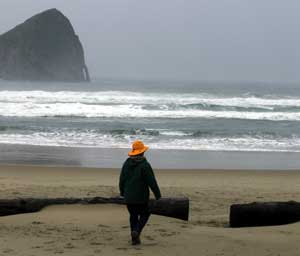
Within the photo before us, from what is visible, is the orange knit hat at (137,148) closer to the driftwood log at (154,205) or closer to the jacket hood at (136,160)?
the jacket hood at (136,160)

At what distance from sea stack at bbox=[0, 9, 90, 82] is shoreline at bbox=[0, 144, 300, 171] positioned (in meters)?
89.6

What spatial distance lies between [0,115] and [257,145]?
14.5 metres

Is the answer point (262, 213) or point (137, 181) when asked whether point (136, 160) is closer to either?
point (137, 181)

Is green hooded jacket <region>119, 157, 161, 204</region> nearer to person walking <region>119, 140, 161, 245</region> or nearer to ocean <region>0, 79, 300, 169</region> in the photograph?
person walking <region>119, 140, 161, 245</region>

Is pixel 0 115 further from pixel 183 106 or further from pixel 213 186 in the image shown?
pixel 213 186

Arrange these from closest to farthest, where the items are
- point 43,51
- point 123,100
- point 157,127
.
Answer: point 157,127
point 123,100
point 43,51

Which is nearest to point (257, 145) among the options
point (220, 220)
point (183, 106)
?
point (220, 220)

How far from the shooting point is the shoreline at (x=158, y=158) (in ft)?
47.6

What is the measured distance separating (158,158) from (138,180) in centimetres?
975

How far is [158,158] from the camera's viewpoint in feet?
51.7

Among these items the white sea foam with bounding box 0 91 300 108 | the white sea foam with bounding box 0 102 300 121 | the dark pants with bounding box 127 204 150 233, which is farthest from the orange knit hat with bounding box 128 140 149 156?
the white sea foam with bounding box 0 91 300 108

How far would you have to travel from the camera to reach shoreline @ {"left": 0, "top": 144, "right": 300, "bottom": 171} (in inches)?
572

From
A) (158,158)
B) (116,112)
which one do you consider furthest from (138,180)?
(116,112)

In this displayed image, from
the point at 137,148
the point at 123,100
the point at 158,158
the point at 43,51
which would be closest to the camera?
the point at 137,148
